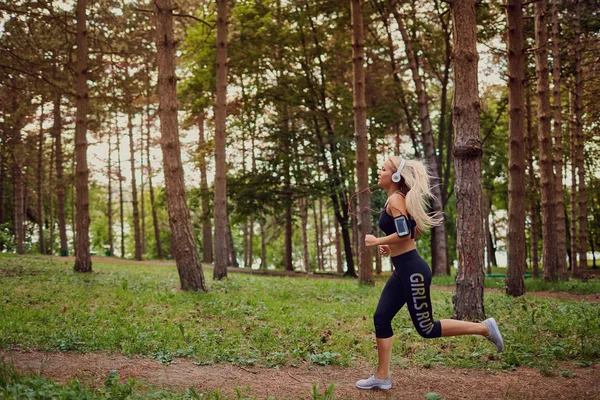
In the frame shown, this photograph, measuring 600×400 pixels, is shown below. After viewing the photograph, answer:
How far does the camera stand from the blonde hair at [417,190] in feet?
18.8

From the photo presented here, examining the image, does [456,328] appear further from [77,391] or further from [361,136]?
[361,136]

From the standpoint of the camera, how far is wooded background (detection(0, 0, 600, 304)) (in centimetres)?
1313

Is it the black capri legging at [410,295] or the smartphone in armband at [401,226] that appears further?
the black capri legging at [410,295]

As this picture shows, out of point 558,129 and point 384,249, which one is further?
point 558,129

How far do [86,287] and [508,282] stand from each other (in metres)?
10.5

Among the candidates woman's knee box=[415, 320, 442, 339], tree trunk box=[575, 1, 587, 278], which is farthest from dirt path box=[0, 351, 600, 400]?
tree trunk box=[575, 1, 587, 278]

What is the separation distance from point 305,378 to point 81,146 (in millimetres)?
13385

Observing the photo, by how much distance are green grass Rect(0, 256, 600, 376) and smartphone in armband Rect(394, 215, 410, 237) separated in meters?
2.51

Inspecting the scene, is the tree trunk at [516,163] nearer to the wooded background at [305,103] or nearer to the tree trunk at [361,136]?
the wooded background at [305,103]

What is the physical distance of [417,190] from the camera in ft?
19.1

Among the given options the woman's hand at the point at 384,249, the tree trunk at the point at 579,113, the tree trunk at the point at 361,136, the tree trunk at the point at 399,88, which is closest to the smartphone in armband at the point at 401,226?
the woman's hand at the point at 384,249

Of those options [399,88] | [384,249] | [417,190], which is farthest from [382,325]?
[399,88]

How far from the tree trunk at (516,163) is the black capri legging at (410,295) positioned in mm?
7946

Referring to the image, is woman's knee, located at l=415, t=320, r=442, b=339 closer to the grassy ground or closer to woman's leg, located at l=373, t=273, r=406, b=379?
woman's leg, located at l=373, t=273, r=406, b=379
